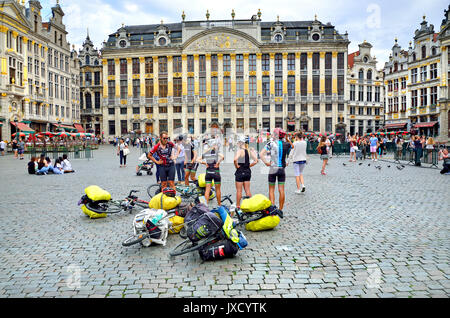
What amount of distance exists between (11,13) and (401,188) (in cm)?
4728

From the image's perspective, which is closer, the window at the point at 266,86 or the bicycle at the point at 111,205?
the bicycle at the point at 111,205

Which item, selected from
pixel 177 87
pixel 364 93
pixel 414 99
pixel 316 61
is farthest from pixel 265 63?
pixel 414 99

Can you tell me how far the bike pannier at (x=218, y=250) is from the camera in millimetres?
5215

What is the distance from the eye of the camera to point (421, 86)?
51500 mm

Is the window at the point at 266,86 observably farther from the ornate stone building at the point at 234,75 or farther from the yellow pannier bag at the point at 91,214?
the yellow pannier bag at the point at 91,214

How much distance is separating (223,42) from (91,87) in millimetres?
29490

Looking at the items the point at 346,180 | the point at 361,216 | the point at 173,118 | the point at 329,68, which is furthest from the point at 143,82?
the point at 361,216

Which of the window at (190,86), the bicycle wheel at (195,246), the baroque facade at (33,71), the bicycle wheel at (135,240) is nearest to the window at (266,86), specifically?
the window at (190,86)

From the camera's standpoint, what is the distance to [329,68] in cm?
6056

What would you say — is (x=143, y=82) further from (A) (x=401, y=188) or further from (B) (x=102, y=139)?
(A) (x=401, y=188)

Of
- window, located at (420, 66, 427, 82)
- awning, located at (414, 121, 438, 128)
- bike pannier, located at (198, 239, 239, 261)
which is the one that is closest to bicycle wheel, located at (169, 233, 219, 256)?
bike pannier, located at (198, 239, 239, 261)

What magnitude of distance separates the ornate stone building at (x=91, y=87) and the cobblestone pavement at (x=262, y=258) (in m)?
67.3

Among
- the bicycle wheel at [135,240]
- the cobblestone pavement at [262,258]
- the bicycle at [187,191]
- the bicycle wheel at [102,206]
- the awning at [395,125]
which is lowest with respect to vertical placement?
the cobblestone pavement at [262,258]

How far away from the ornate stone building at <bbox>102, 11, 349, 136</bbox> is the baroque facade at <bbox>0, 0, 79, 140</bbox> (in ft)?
27.6
